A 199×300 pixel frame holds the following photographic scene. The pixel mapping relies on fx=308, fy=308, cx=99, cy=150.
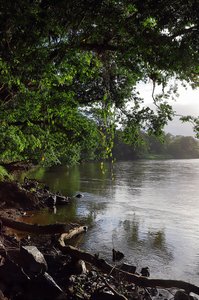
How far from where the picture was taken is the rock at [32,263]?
10430 mm

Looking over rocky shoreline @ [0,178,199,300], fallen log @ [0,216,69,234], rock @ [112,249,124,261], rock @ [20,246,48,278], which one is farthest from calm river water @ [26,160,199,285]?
rock @ [20,246,48,278]

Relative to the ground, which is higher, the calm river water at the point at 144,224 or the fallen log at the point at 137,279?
the fallen log at the point at 137,279

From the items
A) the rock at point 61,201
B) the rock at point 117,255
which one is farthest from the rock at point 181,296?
the rock at point 61,201

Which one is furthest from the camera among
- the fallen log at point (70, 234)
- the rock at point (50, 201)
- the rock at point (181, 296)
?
the rock at point (50, 201)

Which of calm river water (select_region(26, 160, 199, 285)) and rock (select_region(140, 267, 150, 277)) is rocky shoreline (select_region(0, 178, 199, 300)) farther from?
A: calm river water (select_region(26, 160, 199, 285))

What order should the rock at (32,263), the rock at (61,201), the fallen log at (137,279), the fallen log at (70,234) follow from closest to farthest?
the fallen log at (137,279)
the rock at (32,263)
the fallen log at (70,234)
the rock at (61,201)

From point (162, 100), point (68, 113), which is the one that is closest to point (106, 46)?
point (162, 100)

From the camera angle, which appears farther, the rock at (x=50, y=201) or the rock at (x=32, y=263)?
the rock at (x=50, y=201)

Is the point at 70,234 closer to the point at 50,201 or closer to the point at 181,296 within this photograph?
the point at 181,296

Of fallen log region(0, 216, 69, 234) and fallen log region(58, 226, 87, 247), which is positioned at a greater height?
fallen log region(0, 216, 69, 234)

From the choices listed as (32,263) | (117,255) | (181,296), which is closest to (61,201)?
(117,255)

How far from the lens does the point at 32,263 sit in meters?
10.6

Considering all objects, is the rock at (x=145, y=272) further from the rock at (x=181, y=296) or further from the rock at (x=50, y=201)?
the rock at (x=50, y=201)

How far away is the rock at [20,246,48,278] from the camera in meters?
10.4
